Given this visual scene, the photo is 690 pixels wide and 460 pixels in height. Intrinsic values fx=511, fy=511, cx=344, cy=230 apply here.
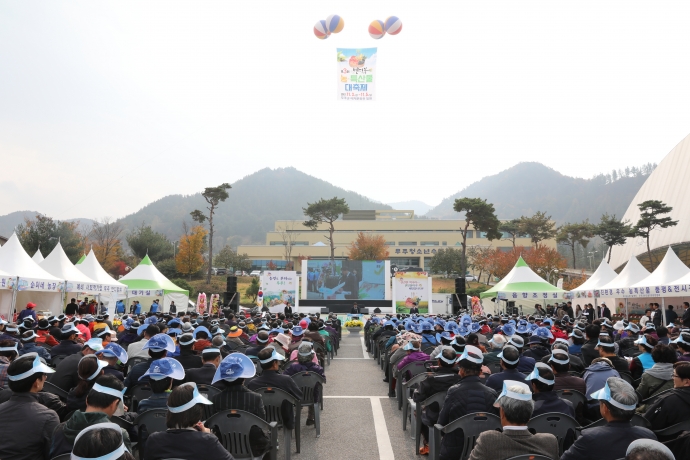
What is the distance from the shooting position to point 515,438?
3062 mm

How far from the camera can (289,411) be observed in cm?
525

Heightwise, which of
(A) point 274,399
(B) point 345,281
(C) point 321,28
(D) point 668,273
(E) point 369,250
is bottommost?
(A) point 274,399

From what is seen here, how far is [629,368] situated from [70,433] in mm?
6323

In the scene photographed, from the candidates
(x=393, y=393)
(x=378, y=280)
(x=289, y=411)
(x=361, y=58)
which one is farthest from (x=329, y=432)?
(x=378, y=280)

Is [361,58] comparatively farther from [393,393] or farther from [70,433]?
[70,433]

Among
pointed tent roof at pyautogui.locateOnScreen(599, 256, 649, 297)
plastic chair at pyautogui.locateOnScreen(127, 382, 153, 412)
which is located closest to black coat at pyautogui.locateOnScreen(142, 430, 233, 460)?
plastic chair at pyautogui.locateOnScreen(127, 382, 153, 412)

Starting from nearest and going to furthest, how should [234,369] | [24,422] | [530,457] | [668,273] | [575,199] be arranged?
[530,457] < [24,422] < [234,369] < [668,273] < [575,199]

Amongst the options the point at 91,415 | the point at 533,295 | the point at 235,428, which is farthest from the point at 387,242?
the point at 91,415

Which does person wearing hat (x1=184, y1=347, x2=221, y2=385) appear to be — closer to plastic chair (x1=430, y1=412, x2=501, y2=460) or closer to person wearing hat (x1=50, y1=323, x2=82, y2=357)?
plastic chair (x1=430, y1=412, x2=501, y2=460)

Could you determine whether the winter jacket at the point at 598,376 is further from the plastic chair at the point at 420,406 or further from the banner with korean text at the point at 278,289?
the banner with korean text at the point at 278,289

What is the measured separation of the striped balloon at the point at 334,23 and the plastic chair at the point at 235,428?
53.6 ft

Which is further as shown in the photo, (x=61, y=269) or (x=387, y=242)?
(x=387, y=242)

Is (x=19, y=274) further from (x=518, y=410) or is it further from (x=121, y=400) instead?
(x=518, y=410)

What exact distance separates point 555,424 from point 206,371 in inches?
135
